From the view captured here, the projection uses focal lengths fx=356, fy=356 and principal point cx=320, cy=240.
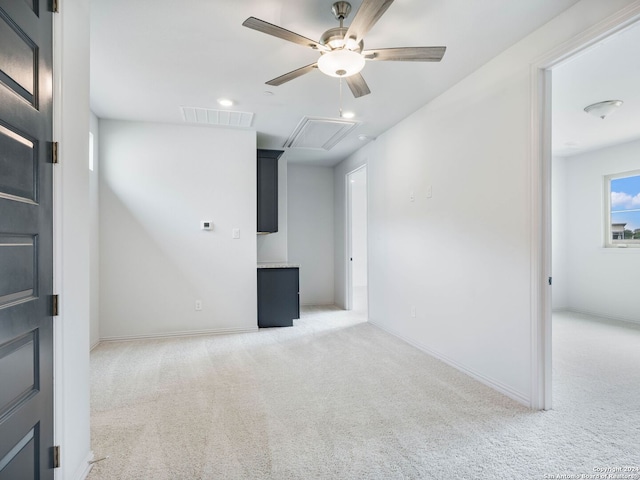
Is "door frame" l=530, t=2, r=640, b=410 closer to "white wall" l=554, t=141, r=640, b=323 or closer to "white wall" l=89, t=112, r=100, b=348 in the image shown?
"white wall" l=554, t=141, r=640, b=323

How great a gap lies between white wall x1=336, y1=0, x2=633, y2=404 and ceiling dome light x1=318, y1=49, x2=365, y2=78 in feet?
4.27

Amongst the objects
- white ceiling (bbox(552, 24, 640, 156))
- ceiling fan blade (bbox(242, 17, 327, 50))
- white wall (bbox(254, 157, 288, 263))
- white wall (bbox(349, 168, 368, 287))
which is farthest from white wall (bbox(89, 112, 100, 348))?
white wall (bbox(349, 168, 368, 287))

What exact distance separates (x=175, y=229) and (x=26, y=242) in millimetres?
3089

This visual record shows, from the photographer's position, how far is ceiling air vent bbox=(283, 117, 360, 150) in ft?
13.6

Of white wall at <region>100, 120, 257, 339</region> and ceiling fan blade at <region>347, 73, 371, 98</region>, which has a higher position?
ceiling fan blade at <region>347, 73, 371, 98</region>

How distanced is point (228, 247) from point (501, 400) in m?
3.32

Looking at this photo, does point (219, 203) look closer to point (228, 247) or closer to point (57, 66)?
point (228, 247)

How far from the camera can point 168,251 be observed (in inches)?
170

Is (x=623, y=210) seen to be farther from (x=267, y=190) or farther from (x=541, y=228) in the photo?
(x=267, y=190)

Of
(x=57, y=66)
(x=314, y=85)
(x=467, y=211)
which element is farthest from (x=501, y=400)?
(x=57, y=66)

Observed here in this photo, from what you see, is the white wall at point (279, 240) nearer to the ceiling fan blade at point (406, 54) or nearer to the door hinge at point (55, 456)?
the ceiling fan blade at point (406, 54)

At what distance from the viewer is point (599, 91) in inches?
129

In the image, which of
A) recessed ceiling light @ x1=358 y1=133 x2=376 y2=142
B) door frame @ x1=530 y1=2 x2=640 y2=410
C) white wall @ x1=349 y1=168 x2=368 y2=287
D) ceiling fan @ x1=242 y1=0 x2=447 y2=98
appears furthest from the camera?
white wall @ x1=349 y1=168 x2=368 y2=287

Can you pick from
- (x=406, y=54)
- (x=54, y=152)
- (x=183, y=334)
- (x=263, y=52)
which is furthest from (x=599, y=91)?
(x=183, y=334)
